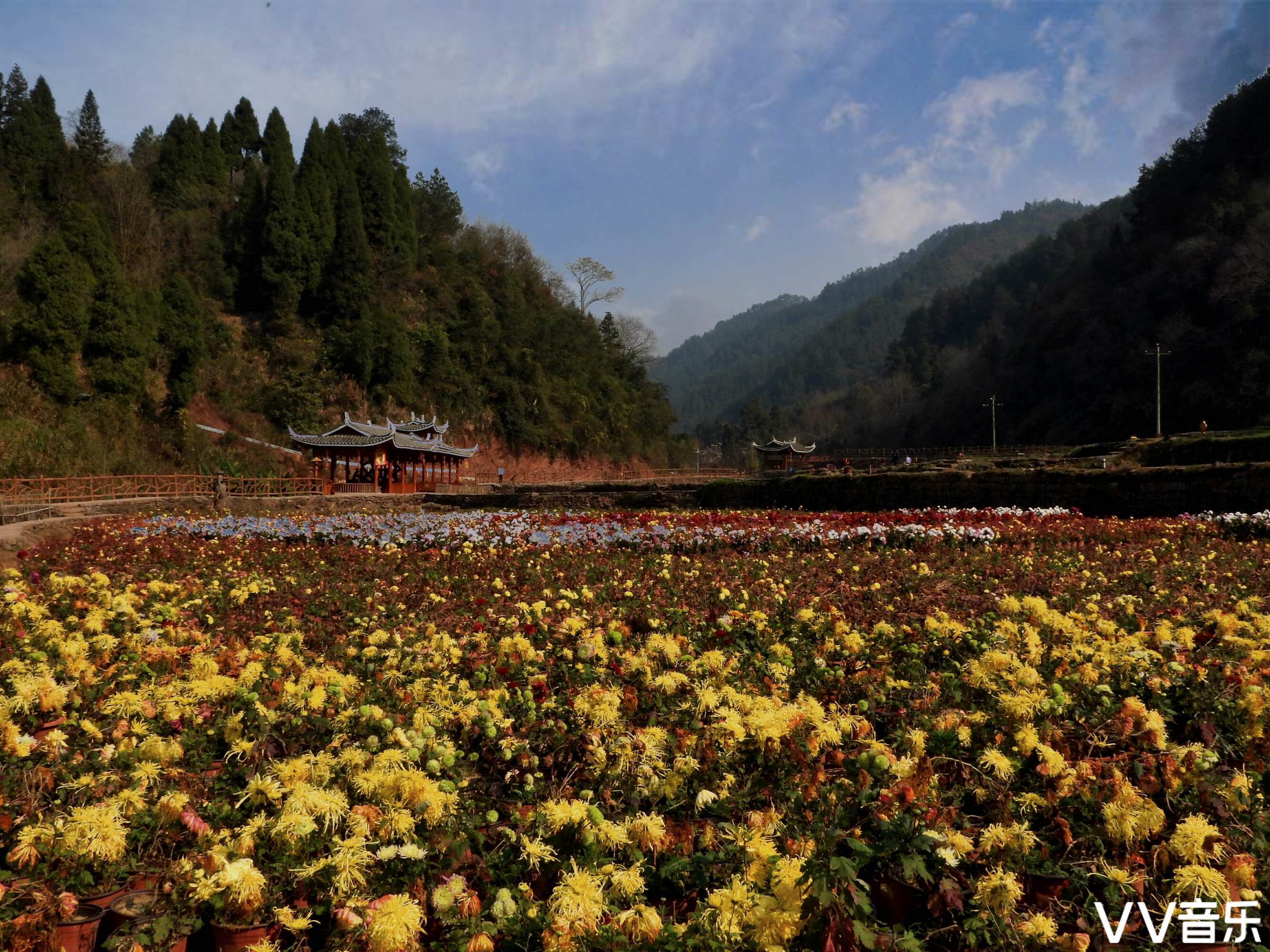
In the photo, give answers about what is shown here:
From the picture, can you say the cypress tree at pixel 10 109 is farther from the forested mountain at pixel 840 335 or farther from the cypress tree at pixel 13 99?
the forested mountain at pixel 840 335

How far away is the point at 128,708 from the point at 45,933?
3.08 ft

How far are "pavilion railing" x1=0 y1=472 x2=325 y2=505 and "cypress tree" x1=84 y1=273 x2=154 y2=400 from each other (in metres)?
4.06

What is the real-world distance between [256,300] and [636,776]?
45.5 meters

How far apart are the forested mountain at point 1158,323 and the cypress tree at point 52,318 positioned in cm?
5233

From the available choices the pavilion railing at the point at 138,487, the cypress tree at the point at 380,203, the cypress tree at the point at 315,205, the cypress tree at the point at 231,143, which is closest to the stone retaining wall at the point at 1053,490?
the pavilion railing at the point at 138,487

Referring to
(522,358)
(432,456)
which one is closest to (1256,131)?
(522,358)

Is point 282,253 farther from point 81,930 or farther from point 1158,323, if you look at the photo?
point 1158,323

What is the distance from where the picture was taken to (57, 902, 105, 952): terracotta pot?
163 centimetres

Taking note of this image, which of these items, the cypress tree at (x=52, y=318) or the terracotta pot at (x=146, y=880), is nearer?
the terracotta pot at (x=146, y=880)

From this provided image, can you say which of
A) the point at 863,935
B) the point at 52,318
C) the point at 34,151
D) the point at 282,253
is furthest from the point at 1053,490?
the point at 34,151

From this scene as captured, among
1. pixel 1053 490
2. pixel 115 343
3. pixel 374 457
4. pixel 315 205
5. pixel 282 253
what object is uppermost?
pixel 315 205

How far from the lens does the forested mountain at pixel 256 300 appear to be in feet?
87.2

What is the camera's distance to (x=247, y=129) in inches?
1980

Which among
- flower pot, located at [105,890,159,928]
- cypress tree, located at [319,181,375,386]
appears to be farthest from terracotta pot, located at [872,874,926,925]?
cypress tree, located at [319,181,375,386]
